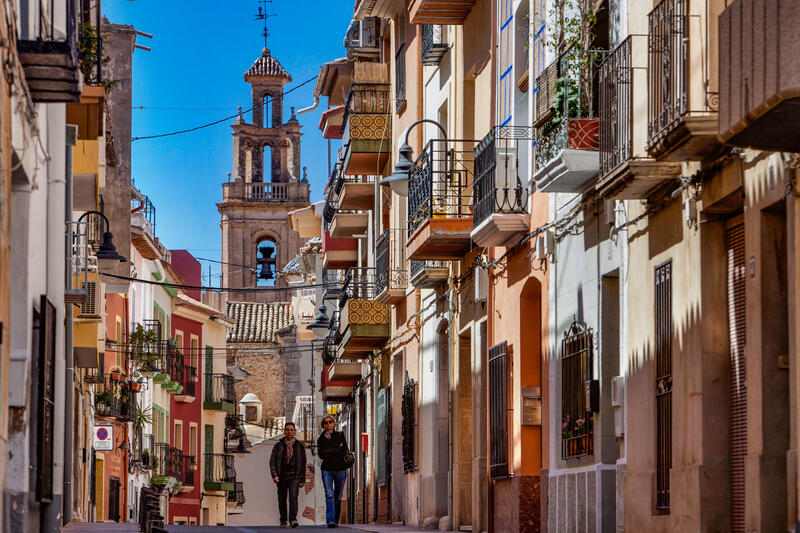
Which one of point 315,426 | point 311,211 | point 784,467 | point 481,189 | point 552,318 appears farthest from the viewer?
point 315,426

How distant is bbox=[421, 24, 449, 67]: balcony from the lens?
26.4m

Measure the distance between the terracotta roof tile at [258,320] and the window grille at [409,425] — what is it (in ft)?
171

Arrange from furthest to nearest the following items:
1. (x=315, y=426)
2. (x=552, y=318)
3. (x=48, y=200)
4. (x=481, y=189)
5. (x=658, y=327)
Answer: (x=315, y=426) < (x=481, y=189) < (x=552, y=318) < (x=48, y=200) < (x=658, y=327)

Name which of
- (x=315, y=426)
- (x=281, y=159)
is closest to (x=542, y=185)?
(x=315, y=426)

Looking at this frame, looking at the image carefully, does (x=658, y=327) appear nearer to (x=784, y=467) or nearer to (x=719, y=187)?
(x=719, y=187)

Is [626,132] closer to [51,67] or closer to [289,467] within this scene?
[51,67]

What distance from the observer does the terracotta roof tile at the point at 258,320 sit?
Answer: 83250mm

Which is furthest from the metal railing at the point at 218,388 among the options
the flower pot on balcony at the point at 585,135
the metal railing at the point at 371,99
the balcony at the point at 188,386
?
the flower pot on balcony at the point at 585,135

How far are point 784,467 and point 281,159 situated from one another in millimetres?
93025

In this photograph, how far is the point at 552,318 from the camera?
19.2 m

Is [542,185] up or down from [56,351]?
up

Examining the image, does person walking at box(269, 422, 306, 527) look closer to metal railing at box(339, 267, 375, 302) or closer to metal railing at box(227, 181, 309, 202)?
metal railing at box(339, 267, 375, 302)

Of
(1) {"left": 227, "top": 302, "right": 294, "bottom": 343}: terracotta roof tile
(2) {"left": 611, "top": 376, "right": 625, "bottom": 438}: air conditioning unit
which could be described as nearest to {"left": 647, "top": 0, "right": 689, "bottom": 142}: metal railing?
(2) {"left": 611, "top": 376, "right": 625, "bottom": 438}: air conditioning unit

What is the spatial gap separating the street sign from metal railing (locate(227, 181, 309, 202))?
66.4 metres
